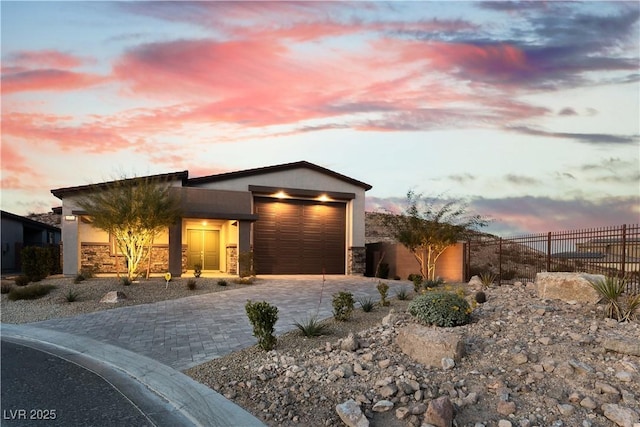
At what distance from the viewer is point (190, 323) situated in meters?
10.5

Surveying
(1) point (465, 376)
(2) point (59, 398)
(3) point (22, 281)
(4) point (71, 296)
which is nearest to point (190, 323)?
(2) point (59, 398)

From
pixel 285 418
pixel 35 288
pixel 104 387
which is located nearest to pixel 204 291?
pixel 35 288

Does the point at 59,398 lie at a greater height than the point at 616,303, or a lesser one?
lesser

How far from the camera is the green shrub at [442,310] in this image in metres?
8.09

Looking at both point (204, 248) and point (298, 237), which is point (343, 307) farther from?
point (204, 248)

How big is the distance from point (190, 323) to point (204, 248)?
14220 millimetres

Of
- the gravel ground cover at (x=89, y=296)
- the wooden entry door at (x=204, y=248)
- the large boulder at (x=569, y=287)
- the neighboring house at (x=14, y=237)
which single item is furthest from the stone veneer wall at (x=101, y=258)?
the large boulder at (x=569, y=287)

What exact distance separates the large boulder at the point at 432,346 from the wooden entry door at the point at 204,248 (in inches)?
746

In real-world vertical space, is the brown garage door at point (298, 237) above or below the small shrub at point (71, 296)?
above

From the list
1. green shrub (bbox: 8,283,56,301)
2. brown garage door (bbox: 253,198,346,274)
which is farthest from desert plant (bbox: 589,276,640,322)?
brown garage door (bbox: 253,198,346,274)

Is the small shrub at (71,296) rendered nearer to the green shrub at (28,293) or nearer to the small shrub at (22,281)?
the green shrub at (28,293)

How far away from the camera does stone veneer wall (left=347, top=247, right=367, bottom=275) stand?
79.9 feet

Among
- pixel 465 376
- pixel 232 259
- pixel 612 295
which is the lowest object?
pixel 465 376

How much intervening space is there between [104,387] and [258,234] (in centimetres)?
1681
